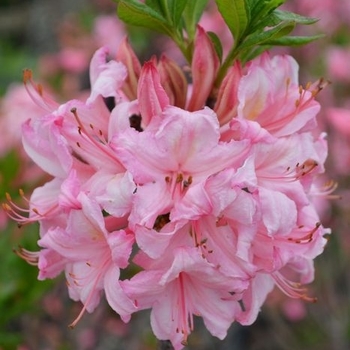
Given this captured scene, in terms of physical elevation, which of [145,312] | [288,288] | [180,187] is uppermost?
[180,187]

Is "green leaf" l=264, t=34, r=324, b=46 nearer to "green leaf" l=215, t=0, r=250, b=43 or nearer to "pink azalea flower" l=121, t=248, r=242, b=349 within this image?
"green leaf" l=215, t=0, r=250, b=43

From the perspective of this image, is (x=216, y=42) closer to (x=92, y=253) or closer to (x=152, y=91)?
(x=152, y=91)

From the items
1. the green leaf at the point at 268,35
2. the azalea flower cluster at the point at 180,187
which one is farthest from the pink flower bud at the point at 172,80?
the green leaf at the point at 268,35

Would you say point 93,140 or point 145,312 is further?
point 145,312

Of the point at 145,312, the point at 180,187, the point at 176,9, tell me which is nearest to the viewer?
the point at 180,187

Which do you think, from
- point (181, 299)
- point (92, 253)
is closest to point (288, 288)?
point (181, 299)

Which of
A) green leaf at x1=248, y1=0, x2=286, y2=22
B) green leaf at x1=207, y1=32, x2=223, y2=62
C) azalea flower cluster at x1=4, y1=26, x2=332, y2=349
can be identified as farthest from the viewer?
green leaf at x1=207, y1=32, x2=223, y2=62

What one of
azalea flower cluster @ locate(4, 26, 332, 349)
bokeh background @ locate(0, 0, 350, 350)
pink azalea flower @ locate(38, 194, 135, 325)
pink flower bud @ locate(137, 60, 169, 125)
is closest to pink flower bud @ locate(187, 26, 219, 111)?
azalea flower cluster @ locate(4, 26, 332, 349)
